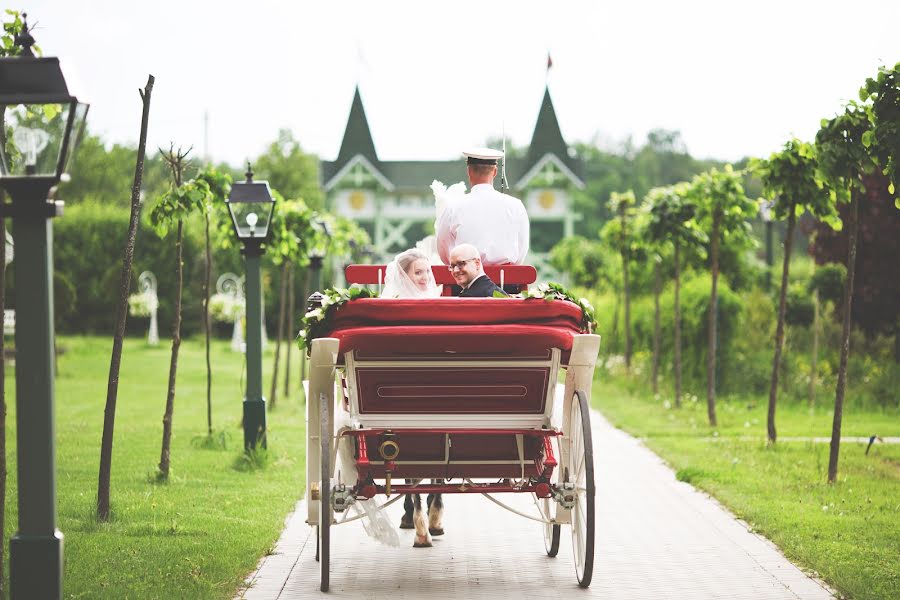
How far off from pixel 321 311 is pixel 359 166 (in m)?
51.9

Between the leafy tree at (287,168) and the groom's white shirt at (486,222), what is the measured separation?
50.7 meters

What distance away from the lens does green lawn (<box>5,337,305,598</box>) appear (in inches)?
266

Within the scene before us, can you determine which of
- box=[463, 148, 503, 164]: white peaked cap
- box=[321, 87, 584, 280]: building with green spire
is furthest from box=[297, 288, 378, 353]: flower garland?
box=[321, 87, 584, 280]: building with green spire

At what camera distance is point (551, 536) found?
303 inches

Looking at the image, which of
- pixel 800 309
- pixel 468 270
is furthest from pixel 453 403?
pixel 800 309

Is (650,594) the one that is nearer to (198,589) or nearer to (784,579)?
(784,579)

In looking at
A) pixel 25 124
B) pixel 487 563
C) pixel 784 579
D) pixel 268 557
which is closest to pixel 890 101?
pixel 784 579

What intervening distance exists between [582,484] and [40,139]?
3241 mm

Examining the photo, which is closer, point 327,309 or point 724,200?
point 327,309

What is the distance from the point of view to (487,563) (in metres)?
7.49

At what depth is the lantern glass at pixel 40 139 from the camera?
513 cm

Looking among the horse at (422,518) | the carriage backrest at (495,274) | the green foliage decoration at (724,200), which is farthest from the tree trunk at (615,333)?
the carriage backrest at (495,274)

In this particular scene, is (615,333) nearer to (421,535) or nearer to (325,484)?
(421,535)

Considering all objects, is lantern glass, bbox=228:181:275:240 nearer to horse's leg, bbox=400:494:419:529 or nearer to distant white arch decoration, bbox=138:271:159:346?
horse's leg, bbox=400:494:419:529
